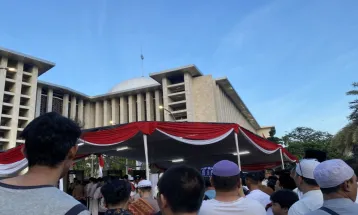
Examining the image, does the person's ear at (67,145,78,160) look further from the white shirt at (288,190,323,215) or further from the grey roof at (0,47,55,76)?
the grey roof at (0,47,55,76)

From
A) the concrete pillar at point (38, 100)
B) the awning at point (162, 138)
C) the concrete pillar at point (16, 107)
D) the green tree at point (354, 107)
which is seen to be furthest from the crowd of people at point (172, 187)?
the concrete pillar at point (38, 100)

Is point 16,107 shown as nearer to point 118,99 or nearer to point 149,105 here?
point 118,99

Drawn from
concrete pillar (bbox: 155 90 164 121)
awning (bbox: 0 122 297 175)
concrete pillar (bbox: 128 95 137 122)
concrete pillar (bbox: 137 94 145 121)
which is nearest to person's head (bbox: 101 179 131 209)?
awning (bbox: 0 122 297 175)

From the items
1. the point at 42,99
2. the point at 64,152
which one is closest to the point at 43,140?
the point at 64,152

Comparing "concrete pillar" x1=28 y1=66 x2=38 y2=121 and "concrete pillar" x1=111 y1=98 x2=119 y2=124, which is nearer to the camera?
"concrete pillar" x1=28 y1=66 x2=38 y2=121

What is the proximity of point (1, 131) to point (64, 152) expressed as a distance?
47.9 metres

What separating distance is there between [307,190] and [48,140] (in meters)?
2.23

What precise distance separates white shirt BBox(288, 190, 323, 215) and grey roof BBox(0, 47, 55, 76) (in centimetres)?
4680

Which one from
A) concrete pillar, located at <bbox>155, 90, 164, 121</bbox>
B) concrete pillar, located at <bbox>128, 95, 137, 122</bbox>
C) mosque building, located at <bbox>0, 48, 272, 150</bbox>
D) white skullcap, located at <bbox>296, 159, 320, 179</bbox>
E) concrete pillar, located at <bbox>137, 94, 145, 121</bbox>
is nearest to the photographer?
white skullcap, located at <bbox>296, 159, 320, 179</bbox>

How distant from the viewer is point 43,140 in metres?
1.23

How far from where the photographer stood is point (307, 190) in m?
2.56

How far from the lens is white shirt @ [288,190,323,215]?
2.37 metres

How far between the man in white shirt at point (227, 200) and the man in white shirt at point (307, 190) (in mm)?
330

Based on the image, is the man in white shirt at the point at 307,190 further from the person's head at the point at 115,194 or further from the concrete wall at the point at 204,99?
the concrete wall at the point at 204,99
